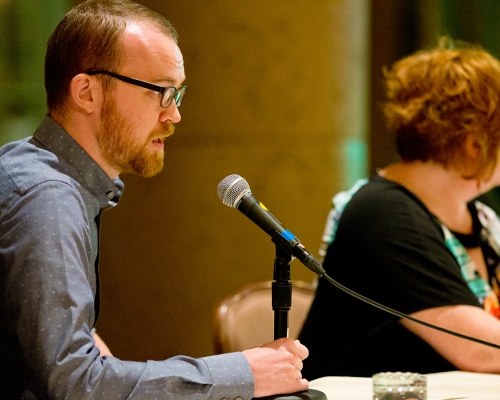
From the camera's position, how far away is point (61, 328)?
1112mm

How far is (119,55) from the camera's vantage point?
54.2 inches

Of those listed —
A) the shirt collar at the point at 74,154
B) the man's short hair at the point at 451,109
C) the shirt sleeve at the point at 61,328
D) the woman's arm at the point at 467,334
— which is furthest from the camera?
the man's short hair at the point at 451,109

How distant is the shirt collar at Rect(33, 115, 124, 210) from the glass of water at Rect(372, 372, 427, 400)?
68cm

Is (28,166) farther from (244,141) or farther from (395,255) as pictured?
(244,141)

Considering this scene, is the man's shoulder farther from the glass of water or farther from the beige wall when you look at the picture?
the beige wall

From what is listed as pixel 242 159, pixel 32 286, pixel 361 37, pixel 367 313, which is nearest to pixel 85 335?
pixel 32 286

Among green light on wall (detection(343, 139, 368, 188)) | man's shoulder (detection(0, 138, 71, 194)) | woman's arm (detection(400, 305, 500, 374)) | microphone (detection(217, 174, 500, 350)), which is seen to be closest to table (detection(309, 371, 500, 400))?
woman's arm (detection(400, 305, 500, 374))

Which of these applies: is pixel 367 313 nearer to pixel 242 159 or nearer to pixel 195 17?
pixel 242 159

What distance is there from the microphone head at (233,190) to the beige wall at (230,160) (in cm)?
209

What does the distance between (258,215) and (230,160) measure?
7.29 ft

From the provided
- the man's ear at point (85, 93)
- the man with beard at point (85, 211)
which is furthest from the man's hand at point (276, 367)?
the man's ear at point (85, 93)

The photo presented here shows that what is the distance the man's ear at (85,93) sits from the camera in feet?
4.51

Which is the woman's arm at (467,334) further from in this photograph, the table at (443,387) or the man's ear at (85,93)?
the man's ear at (85,93)

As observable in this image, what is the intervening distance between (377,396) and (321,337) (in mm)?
792
